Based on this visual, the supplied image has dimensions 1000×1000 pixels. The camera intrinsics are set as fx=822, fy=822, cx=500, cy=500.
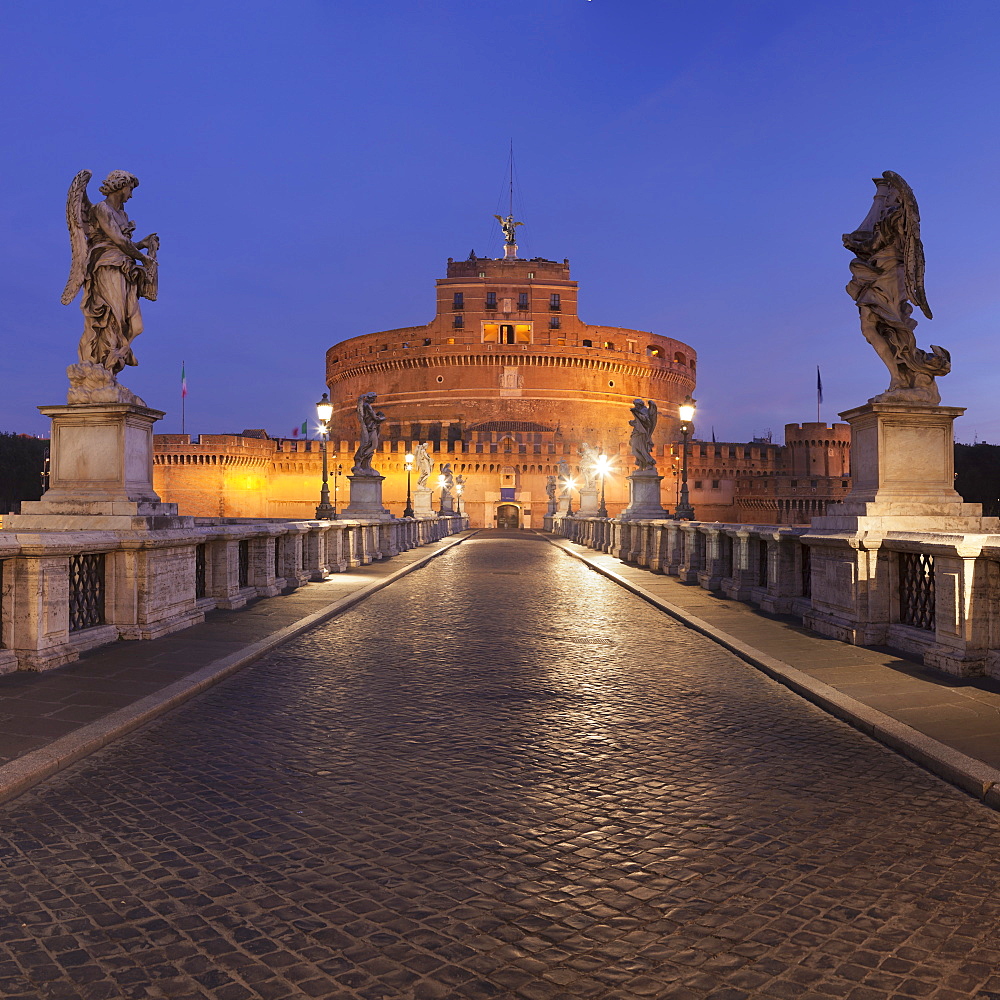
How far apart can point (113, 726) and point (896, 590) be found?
20.9 ft

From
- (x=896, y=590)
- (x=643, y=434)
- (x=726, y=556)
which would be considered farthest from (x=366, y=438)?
(x=896, y=590)

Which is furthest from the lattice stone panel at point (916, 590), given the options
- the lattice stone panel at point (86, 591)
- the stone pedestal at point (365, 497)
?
the stone pedestal at point (365, 497)

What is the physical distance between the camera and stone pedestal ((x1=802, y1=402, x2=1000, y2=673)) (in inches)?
289

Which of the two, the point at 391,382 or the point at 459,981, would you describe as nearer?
the point at 459,981

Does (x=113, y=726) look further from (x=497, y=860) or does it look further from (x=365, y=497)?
(x=365, y=497)

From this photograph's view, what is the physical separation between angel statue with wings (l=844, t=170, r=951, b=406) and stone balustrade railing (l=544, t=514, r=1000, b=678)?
177cm

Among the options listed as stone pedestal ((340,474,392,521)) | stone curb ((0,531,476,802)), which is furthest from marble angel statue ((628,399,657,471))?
stone curb ((0,531,476,802))

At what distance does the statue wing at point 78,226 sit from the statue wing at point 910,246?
26.1 ft

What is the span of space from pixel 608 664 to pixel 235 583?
17.1 feet

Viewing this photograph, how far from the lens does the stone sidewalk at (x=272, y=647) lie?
4.17 metres

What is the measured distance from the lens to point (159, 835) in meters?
3.33

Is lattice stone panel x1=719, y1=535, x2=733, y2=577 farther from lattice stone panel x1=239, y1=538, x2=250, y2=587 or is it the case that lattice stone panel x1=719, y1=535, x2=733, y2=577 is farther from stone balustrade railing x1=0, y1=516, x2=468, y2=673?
lattice stone panel x1=239, y1=538, x2=250, y2=587

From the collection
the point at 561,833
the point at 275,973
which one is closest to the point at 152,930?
the point at 275,973

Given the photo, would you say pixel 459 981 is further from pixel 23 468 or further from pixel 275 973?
pixel 23 468
